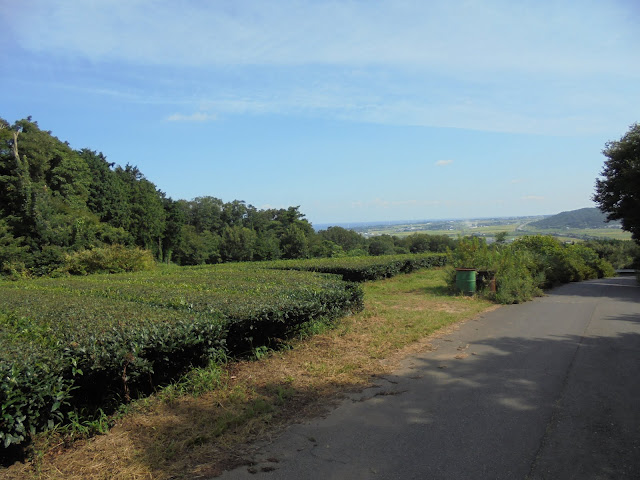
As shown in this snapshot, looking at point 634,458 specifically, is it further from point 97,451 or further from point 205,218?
point 205,218

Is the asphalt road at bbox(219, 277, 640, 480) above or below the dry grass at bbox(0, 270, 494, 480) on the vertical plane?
below

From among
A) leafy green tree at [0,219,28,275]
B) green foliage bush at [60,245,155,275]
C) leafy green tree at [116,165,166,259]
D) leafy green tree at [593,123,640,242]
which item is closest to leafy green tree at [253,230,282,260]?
leafy green tree at [116,165,166,259]

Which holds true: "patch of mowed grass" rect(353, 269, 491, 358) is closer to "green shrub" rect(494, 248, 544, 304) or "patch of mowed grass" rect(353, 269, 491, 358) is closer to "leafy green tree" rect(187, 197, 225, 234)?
"green shrub" rect(494, 248, 544, 304)

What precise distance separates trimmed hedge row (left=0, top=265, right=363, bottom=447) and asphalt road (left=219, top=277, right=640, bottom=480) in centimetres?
165

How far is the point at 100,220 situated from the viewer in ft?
140

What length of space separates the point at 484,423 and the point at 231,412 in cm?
241

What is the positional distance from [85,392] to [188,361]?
1167mm

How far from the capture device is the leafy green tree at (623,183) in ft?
64.5

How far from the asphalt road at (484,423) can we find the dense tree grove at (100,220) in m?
19.9

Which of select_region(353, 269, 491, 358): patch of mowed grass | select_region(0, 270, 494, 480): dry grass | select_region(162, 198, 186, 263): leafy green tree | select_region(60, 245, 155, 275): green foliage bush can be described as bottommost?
select_region(353, 269, 491, 358): patch of mowed grass

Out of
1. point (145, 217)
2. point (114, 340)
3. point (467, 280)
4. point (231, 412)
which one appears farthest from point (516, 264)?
point (145, 217)

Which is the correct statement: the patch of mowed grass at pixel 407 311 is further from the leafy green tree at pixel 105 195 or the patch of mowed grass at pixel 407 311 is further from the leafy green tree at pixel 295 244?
the leafy green tree at pixel 295 244

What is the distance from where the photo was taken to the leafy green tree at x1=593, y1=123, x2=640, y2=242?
1966cm

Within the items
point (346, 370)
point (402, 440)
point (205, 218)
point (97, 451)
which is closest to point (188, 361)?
point (97, 451)
